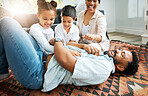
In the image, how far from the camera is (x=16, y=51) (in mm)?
645

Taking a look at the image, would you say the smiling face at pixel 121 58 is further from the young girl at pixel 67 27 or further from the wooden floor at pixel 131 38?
the wooden floor at pixel 131 38

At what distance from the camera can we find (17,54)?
0.64 metres

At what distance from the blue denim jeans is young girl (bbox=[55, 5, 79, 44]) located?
453 mm

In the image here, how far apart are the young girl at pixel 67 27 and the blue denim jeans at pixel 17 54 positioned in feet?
1.49

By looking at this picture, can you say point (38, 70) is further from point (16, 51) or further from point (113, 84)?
point (113, 84)

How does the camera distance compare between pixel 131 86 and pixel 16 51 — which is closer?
pixel 16 51

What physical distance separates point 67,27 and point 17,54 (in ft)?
1.86

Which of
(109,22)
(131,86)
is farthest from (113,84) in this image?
(109,22)

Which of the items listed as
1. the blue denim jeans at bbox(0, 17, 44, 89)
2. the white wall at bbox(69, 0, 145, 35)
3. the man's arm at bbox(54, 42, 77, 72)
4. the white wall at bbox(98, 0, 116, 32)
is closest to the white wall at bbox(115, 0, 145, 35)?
the white wall at bbox(69, 0, 145, 35)

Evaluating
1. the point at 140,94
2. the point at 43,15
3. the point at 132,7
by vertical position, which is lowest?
the point at 140,94

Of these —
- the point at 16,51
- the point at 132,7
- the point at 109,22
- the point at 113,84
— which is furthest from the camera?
the point at 109,22

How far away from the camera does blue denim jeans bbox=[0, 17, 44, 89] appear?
648 mm

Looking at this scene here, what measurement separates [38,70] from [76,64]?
0.26m

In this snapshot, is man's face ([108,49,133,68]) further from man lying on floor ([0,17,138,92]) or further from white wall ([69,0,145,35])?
white wall ([69,0,145,35])
